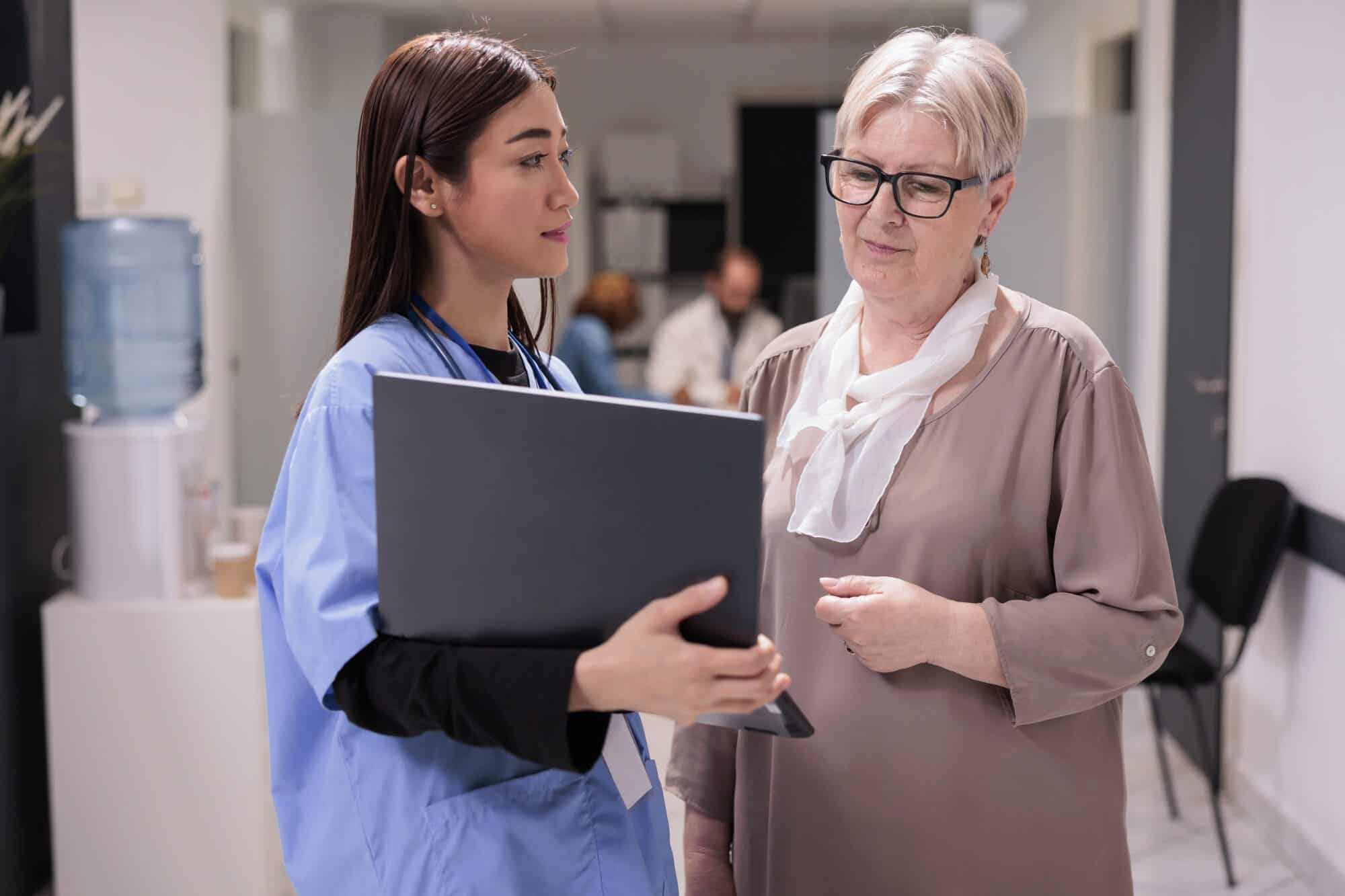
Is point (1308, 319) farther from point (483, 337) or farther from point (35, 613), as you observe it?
point (35, 613)

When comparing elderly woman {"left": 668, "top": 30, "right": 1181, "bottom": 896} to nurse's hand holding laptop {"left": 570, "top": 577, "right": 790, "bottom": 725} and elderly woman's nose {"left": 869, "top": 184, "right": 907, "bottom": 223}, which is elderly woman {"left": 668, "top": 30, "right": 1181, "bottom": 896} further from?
nurse's hand holding laptop {"left": 570, "top": 577, "right": 790, "bottom": 725}

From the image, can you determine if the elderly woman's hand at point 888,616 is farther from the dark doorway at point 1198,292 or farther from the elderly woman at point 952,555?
the dark doorway at point 1198,292

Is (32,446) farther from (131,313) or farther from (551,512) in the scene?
(551,512)

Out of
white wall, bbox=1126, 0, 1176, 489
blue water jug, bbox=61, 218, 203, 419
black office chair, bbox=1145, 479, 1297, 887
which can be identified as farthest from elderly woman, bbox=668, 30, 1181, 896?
white wall, bbox=1126, 0, 1176, 489

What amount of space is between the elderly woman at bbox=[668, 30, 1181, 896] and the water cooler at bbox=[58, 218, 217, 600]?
6.63ft

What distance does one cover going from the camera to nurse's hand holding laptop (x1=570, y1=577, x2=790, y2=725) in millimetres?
891

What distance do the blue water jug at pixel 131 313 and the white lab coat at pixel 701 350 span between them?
3570 millimetres

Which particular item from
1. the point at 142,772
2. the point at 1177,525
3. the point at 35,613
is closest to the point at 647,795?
the point at 142,772

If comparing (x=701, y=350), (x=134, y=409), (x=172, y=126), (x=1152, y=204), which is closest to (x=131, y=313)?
(x=134, y=409)

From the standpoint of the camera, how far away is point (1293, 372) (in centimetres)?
333

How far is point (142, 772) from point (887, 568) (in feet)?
7.51

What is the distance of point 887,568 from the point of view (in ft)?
4.27

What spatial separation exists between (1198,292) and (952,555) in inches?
127

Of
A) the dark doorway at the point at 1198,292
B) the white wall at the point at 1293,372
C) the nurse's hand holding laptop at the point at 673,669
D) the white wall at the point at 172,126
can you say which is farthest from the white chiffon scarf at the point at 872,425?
the white wall at the point at 172,126
